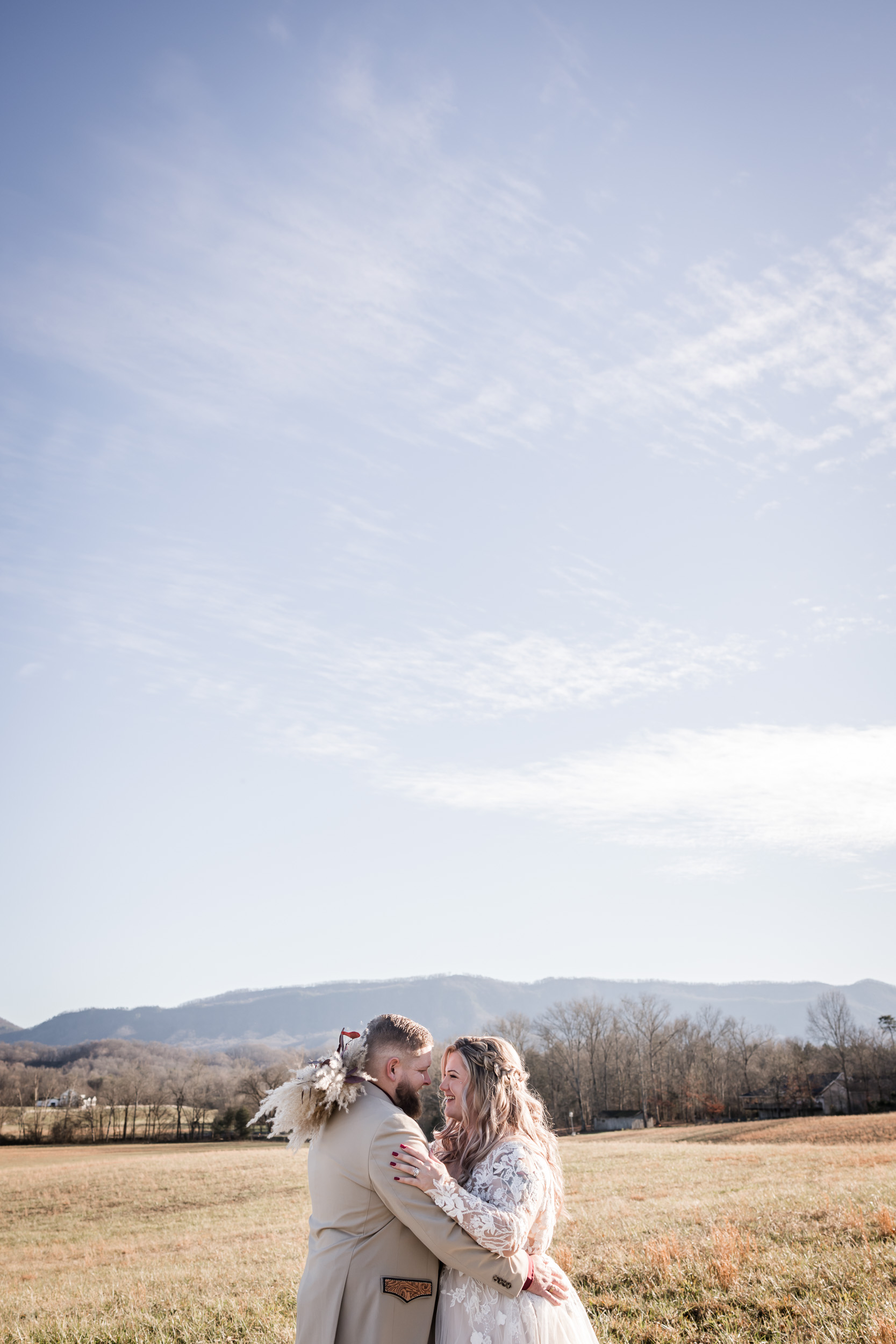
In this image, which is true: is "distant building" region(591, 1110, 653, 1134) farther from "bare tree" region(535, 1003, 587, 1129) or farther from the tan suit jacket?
the tan suit jacket

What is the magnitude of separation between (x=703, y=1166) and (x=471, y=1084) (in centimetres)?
Answer: 2410

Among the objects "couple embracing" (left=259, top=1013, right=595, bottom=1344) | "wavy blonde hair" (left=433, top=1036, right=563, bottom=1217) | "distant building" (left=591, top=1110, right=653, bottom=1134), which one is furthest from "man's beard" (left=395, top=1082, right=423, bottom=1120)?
"distant building" (left=591, top=1110, right=653, bottom=1134)

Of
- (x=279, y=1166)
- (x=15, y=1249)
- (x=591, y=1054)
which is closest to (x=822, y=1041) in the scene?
(x=591, y=1054)

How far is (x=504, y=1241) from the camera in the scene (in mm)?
3568

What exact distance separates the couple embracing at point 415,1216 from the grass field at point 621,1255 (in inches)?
132

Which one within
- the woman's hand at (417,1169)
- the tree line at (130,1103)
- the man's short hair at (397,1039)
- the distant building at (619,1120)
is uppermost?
the man's short hair at (397,1039)

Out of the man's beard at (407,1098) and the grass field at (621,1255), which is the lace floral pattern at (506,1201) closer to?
the man's beard at (407,1098)

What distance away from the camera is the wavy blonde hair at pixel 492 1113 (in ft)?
13.2

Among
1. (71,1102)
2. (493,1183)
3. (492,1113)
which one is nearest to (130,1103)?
(71,1102)

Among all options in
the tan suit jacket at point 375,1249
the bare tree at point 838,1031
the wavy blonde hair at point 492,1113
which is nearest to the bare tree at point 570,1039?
the bare tree at point 838,1031

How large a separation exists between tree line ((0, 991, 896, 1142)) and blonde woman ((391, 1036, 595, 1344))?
266 feet

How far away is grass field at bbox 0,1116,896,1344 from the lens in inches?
263

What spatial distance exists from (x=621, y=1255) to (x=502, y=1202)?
7144mm

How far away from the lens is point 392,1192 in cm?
366
